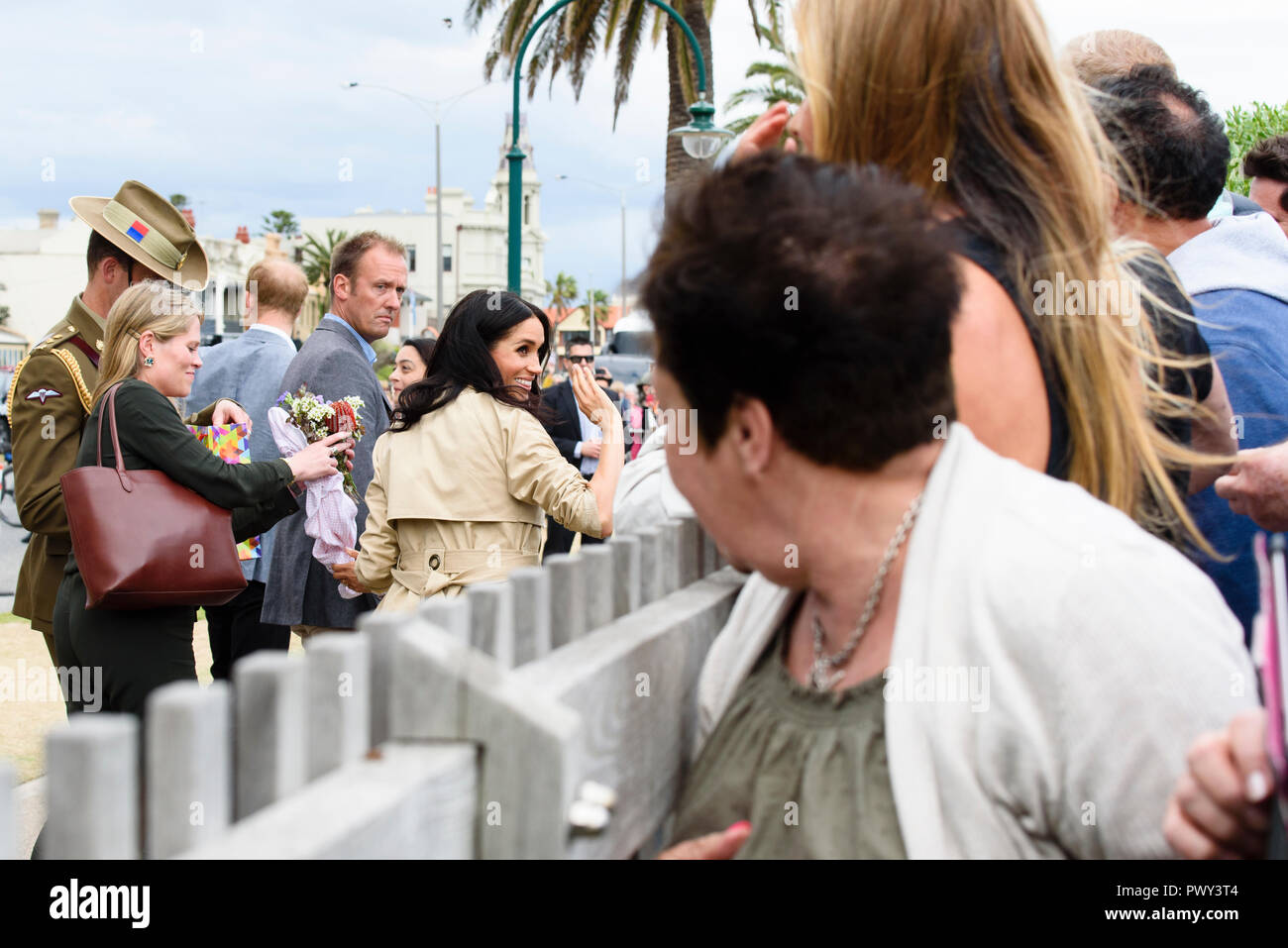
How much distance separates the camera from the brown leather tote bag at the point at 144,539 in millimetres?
3533

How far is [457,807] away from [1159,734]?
0.69 meters

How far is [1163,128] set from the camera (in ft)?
9.19

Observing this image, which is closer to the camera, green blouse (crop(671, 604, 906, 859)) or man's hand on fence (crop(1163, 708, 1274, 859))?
man's hand on fence (crop(1163, 708, 1274, 859))

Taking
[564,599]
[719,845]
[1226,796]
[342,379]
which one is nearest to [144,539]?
[342,379]

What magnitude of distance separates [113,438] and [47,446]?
18.1 inches

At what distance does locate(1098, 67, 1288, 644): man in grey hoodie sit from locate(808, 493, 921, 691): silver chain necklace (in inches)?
59.2

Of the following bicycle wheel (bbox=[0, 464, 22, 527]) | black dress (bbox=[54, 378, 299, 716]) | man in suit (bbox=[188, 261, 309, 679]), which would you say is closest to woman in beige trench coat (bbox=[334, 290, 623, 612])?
black dress (bbox=[54, 378, 299, 716])

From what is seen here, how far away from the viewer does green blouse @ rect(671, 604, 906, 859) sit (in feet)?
4.46

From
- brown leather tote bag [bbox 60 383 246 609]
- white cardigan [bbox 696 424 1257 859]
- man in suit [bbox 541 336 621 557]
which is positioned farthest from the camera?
man in suit [bbox 541 336 621 557]

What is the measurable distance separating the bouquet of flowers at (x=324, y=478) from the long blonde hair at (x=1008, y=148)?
3.20m

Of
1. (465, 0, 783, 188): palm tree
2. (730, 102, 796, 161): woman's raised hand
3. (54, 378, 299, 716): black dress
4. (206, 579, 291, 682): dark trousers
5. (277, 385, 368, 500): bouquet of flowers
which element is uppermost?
(465, 0, 783, 188): palm tree

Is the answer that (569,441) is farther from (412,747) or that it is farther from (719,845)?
(412,747)

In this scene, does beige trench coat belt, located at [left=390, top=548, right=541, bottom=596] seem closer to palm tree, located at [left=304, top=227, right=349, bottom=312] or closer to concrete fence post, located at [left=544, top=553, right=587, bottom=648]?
concrete fence post, located at [left=544, top=553, right=587, bottom=648]

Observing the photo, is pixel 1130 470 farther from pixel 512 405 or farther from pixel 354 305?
pixel 354 305
